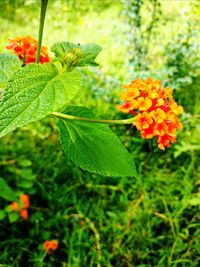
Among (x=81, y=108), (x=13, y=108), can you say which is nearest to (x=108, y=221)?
(x=81, y=108)

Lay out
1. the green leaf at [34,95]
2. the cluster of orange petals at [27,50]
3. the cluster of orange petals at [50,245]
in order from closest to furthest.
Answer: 1. the green leaf at [34,95]
2. the cluster of orange petals at [27,50]
3. the cluster of orange petals at [50,245]

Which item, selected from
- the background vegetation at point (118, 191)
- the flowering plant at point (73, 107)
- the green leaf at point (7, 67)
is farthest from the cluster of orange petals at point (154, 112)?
the background vegetation at point (118, 191)

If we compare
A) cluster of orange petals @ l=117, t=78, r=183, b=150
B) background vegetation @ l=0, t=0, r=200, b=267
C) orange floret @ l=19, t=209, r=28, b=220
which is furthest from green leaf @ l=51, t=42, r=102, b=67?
orange floret @ l=19, t=209, r=28, b=220

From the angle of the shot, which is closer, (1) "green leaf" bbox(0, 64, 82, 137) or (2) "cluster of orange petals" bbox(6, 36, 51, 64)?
(1) "green leaf" bbox(0, 64, 82, 137)

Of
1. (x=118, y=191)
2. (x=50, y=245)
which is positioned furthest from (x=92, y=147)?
(x=118, y=191)

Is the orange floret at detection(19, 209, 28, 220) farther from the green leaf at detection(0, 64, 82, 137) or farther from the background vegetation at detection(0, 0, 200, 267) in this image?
the green leaf at detection(0, 64, 82, 137)

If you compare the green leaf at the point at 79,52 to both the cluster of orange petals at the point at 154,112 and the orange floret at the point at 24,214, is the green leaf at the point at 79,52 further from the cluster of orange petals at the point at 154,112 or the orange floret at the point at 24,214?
the orange floret at the point at 24,214
